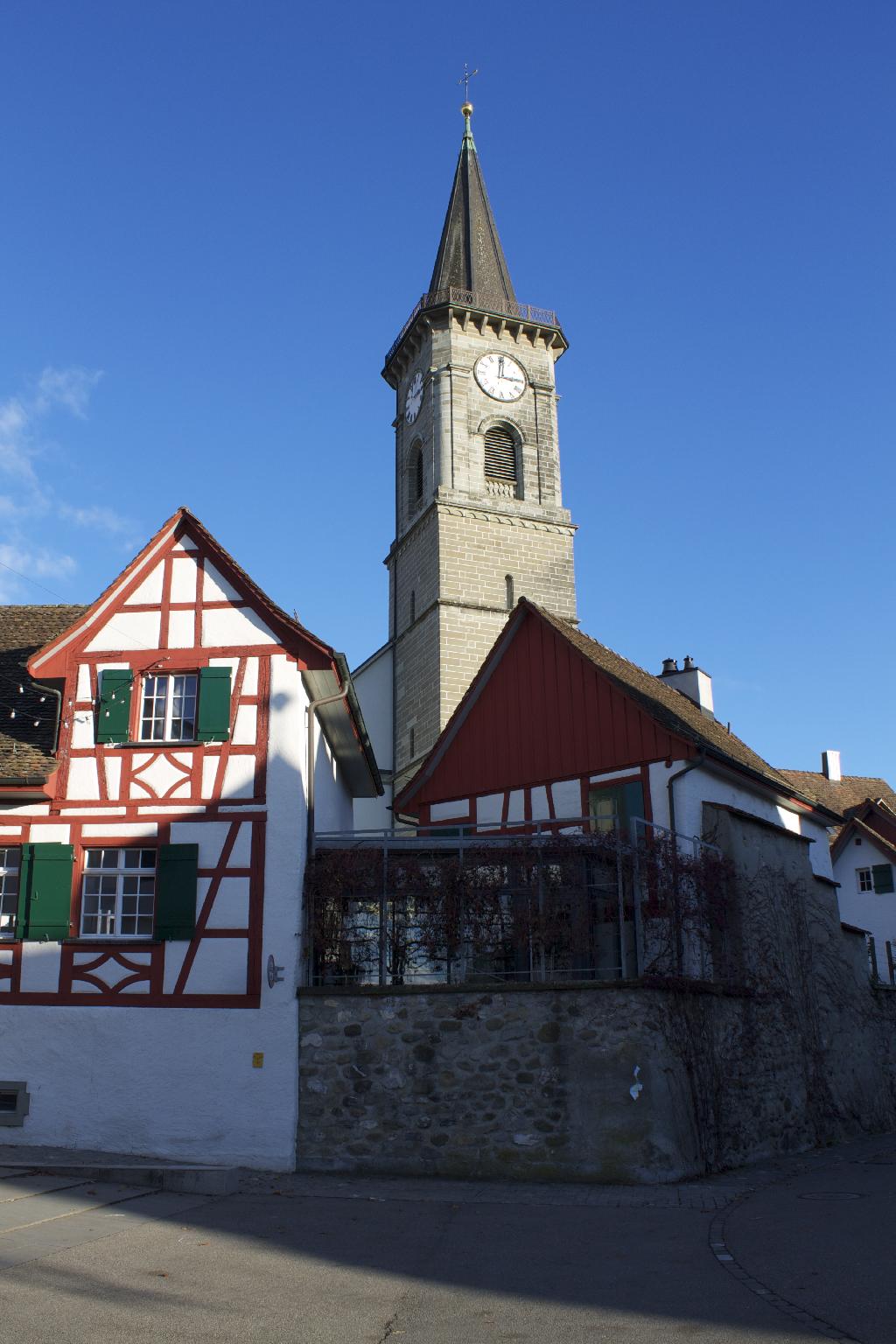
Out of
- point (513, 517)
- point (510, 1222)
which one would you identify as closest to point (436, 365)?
point (513, 517)

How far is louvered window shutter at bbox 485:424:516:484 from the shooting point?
42.1 metres

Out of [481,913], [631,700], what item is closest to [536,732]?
[631,700]

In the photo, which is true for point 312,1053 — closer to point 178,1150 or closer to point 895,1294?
point 178,1150

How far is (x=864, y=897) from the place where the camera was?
33281 mm

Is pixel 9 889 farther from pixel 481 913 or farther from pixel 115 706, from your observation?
pixel 481 913

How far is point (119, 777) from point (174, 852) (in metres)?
1.28

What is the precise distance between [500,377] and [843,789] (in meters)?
18.0

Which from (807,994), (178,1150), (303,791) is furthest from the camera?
(807,994)

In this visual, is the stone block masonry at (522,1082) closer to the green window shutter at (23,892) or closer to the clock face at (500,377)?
the green window shutter at (23,892)

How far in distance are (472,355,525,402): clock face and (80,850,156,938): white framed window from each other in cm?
3021

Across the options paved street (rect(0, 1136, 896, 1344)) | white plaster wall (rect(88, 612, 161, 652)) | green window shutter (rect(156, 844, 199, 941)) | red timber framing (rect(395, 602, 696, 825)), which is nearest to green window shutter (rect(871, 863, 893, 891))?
red timber framing (rect(395, 602, 696, 825))

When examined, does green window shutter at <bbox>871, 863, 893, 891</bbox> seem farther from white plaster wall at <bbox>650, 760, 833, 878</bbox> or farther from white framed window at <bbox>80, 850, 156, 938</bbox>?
white framed window at <bbox>80, 850, 156, 938</bbox>

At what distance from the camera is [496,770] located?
21047 mm

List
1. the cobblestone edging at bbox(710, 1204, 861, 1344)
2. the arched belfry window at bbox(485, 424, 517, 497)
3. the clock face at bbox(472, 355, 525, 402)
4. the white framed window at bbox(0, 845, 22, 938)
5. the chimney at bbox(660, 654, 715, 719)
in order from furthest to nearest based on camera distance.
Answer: the clock face at bbox(472, 355, 525, 402) < the arched belfry window at bbox(485, 424, 517, 497) < the chimney at bbox(660, 654, 715, 719) < the white framed window at bbox(0, 845, 22, 938) < the cobblestone edging at bbox(710, 1204, 861, 1344)
